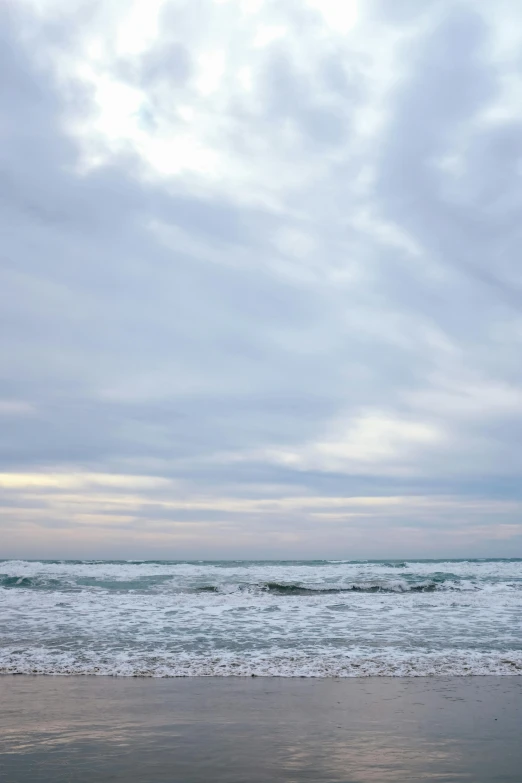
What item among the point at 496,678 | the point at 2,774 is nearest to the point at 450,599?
the point at 496,678

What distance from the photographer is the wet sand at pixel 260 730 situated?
6.37m

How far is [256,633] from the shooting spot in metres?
15.6

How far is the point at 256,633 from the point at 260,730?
316 inches

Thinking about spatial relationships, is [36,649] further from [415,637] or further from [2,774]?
[415,637]

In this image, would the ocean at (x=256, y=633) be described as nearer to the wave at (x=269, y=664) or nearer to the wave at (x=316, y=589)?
the wave at (x=269, y=664)

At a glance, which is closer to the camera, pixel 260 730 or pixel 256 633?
pixel 260 730

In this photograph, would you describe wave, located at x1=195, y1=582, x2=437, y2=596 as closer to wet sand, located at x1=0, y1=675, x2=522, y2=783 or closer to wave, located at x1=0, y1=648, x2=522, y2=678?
wave, located at x1=0, y1=648, x2=522, y2=678

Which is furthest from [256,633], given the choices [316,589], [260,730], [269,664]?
[316,589]

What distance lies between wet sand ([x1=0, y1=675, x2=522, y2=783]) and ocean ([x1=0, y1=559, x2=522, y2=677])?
1.03m

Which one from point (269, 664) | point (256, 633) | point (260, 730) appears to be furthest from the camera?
point (256, 633)

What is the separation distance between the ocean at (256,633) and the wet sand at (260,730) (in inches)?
40.4

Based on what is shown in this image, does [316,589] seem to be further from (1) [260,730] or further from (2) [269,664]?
(1) [260,730]

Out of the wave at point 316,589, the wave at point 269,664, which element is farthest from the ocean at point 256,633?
the wave at point 316,589

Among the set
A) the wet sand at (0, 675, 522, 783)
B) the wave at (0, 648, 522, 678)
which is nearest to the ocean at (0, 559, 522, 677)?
the wave at (0, 648, 522, 678)
